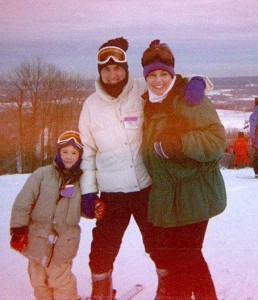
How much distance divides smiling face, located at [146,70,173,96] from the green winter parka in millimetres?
18

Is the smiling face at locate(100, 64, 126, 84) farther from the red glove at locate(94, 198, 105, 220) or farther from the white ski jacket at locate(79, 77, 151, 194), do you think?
the red glove at locate(94, 198, 105, 220)

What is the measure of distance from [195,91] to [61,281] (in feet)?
1.81

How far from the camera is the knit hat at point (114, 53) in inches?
38.0

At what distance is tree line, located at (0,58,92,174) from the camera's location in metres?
1.21

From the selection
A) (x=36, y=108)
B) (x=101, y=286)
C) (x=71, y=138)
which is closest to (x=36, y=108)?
(x=36, y=108)

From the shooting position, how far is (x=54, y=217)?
3.47 ft

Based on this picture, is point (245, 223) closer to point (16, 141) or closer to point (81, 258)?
point (81, 258)

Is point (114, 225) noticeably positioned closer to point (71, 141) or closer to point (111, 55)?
point (71, 141)

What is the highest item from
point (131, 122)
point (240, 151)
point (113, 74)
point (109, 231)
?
point (113, 74)

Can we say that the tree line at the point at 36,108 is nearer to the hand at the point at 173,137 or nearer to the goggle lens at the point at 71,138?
the goggle lens at the point at 71,138

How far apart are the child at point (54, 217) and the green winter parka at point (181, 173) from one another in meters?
0.18

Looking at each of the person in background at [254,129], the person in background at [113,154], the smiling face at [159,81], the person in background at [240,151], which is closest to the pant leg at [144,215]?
the person in background at [113,154]

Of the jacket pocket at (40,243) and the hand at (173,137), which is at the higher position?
the hand at (173,137)

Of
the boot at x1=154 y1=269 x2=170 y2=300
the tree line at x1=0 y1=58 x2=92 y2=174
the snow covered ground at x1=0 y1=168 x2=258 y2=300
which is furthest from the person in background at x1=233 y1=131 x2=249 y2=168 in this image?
the boot at x1=154 y1=269 x2=170 y2=300
